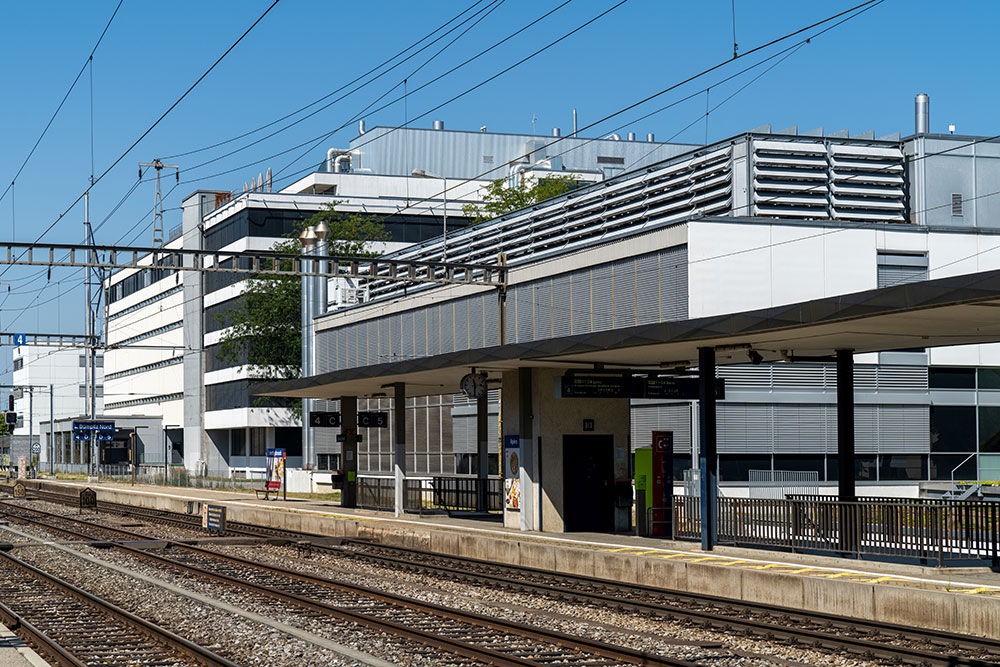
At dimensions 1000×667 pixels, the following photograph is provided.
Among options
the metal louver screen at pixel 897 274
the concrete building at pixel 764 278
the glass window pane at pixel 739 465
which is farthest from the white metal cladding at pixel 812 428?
the metal louver screen at pixel 897 274

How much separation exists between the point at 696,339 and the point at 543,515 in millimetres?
7806

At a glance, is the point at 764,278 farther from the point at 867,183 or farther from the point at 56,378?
the point at 56,378

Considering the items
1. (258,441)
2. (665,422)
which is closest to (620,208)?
(665,422)

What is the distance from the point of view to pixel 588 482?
88.1 feet

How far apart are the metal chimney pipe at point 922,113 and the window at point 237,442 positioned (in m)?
51.0

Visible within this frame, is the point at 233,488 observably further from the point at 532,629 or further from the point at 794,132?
the point at 532,629

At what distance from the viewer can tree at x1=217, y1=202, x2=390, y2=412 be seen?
7175 centimetres

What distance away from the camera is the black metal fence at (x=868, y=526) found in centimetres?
1797

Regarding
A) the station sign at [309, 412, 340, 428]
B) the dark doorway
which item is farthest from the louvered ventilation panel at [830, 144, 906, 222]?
the station sign at [309, 412, 340, 428]

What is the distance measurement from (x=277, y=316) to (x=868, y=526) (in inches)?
2230

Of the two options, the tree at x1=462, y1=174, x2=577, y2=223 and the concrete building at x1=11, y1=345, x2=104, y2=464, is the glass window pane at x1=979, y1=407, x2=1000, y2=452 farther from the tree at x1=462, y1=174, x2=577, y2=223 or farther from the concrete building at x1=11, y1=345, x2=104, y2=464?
the concrete building at x1=11, y1=345, x2=104, y2=464

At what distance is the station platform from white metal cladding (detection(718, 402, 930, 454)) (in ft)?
42.4

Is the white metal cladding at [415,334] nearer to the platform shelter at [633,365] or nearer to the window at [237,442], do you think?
the platform shelter at [633,365]

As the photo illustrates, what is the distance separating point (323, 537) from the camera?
30359 millimetres
